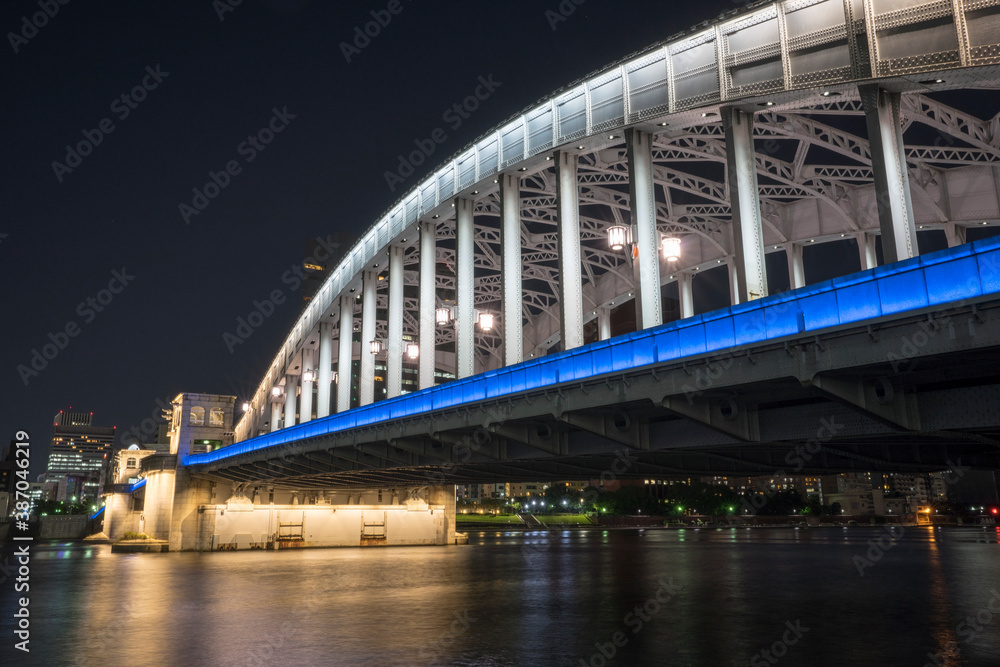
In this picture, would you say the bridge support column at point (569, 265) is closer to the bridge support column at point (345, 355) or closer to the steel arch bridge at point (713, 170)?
the steel arch bridge at point (713, 170)

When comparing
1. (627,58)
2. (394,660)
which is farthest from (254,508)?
(394,660)

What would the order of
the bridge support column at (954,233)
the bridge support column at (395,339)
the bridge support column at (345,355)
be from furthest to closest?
1. the bridge support column at (345,355)
2. the bridge support column at (395,339)
3. the bridge support column at (954,233)

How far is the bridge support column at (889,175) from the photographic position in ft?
75.9

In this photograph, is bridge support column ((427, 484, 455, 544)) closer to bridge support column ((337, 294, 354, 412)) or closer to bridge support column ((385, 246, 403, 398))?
bridge support column ((337, 294, 354, 412))

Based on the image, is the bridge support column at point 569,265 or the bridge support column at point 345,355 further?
the bridge support column at point 345,355

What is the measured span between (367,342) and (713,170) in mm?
28055

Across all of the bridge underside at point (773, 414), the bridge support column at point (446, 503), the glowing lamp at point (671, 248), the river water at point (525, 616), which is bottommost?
the river water at point (525, 616)

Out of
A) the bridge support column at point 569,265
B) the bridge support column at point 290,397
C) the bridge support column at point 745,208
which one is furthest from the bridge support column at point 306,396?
the bridge support column at point 745,208

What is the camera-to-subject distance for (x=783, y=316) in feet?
58.5

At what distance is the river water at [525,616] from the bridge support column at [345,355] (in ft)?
68.1

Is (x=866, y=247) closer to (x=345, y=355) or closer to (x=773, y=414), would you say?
(x=773, y=414)

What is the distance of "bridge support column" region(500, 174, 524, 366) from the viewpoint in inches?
1449

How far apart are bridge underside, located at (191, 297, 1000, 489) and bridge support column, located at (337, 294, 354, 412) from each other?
81.2 feet

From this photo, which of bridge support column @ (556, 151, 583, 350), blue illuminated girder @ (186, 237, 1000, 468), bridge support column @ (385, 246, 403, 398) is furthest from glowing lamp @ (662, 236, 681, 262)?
bridge support column @ (385, 246, 403, 398)
